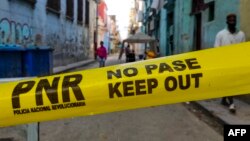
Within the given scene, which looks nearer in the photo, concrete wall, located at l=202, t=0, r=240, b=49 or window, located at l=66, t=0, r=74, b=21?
concrete wall, located at l=202, t=0, r=240, b=49

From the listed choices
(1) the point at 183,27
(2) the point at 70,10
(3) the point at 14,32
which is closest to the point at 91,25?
(2) the point at 70,10

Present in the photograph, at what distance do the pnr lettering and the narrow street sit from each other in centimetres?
361

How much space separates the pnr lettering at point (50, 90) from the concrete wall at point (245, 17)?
7659 mm

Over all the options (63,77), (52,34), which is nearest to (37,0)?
(52,34)

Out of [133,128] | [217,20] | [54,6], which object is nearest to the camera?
[133,128]

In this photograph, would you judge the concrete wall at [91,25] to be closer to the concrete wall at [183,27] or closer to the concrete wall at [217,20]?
the concrete wall at [183,27]

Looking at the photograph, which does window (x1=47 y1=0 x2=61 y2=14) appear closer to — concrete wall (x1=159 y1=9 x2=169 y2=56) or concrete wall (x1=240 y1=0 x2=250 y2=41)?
concrete wall (x1=159 y1=9 x2=169 y2=56)

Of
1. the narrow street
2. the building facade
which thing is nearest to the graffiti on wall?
the building facade

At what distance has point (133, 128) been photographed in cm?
733

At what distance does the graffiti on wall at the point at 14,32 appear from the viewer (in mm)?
14328

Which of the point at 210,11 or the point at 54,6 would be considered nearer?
the point at 210,11

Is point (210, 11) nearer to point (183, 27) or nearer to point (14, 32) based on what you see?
point (183, 27)

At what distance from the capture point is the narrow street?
662 cm

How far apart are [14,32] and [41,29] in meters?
4.32
